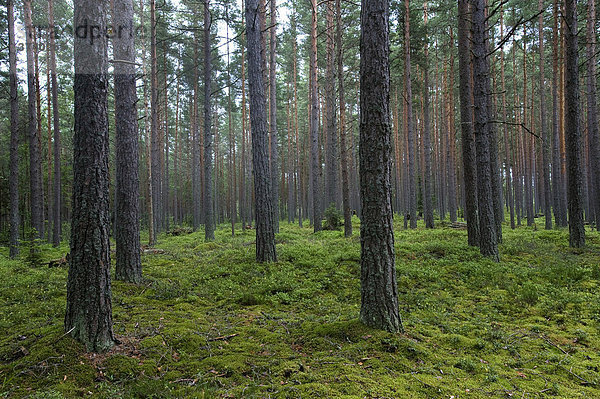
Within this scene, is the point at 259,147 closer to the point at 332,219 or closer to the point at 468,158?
the point at 468,158

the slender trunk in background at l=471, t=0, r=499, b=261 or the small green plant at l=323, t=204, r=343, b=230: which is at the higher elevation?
the slender trunk in background at l=471, t=0, r=499, b=261

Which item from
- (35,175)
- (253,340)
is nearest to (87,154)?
(253,340)

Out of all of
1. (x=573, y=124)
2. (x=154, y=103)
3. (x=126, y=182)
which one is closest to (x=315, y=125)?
(x=154, y=103)

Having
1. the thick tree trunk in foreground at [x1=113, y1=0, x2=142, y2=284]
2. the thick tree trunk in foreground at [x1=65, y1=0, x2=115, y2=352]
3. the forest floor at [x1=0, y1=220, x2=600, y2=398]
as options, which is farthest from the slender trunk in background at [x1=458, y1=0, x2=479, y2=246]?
the thick tree trunk in foreground at [x1=65, y1=0, x2=115, y2=352]

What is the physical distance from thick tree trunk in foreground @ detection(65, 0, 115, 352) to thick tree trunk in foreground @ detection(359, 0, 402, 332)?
10.3 feet

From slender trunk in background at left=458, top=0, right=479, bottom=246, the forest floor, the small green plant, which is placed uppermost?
slender trunk in background at left=458, top=0, right=479, bottom=246

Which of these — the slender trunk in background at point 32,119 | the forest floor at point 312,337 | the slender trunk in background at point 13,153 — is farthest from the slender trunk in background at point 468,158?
the slender trunk in background at point 32,119

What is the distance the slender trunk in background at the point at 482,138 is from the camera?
872cm

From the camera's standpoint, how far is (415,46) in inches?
693

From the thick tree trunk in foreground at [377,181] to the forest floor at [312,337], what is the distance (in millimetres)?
412

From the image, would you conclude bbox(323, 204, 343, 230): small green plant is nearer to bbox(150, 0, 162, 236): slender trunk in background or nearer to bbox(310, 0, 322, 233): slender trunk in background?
bbox(310, 0, 322, 233): slender trunk in background

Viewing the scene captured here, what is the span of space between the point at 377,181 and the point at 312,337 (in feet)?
7.21

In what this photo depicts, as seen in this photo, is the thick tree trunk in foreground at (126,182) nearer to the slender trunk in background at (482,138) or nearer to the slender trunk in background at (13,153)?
the slender trunk in background at (13,153)

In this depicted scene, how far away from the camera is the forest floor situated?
3.01 meters
